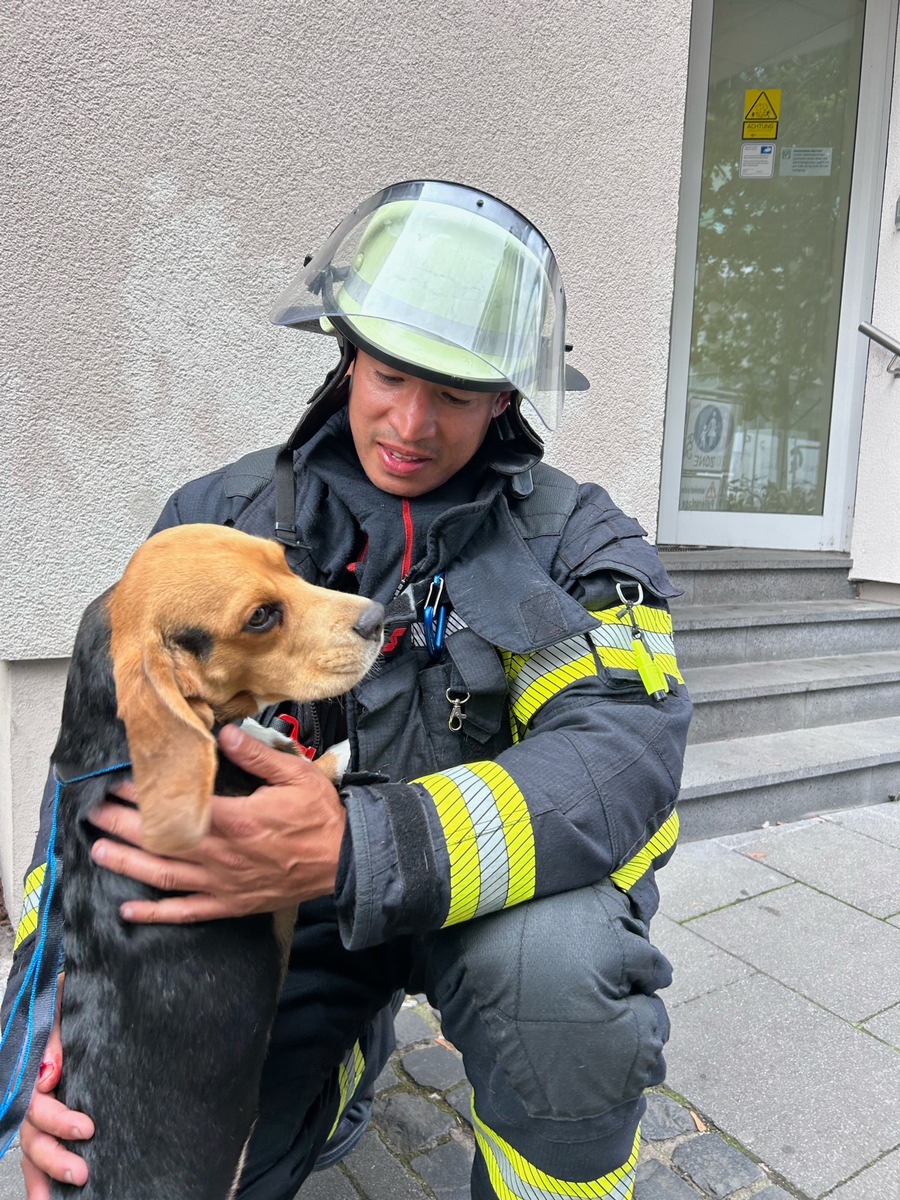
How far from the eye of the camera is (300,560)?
6.02 ft

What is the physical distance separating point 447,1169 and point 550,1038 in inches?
35.5

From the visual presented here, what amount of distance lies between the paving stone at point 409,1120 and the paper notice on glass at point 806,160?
6.00 metres

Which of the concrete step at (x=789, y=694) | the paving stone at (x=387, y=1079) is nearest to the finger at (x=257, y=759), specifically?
the paving stone at (x=387, y=1079)

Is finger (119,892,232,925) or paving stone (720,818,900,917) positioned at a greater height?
finger (119,892,232,925)

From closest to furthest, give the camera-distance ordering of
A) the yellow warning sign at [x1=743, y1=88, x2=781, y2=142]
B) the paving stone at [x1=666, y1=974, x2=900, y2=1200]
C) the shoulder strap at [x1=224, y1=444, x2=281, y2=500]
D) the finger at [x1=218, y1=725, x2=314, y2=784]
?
the finger at [x1=218, y1=725, x2=314, y2=784] < the shoulder strap at [x1=224, y1=444, x2=281, y2=500] < the paving stone at [x1=666, y1=974, x2=900, y2=1200] < the yellow warning sign at [x1=743, y1=88, x2=781, y2=142]

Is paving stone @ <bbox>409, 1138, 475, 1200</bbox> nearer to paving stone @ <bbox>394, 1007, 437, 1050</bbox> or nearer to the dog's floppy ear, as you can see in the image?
paving stone @ <bbox>394, 1007, 437, 1050</bbox>

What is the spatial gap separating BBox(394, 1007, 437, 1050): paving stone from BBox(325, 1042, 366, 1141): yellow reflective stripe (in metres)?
0.50

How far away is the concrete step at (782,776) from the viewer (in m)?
3.72

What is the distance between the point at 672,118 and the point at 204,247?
2.25 metres

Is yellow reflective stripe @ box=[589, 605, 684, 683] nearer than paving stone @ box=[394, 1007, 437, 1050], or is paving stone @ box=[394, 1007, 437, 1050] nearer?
yellow reflective stripe @ box=[589, 605, 684, 683]

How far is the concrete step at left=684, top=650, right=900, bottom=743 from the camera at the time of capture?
415 centimetres

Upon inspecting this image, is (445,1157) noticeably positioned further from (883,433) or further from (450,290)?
(883,433)

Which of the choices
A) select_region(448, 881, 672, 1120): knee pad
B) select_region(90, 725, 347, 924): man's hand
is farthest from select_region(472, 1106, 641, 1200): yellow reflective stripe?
select_region(90, 725, 347, 924): man's hand

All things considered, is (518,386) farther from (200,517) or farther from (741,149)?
(741,149)
